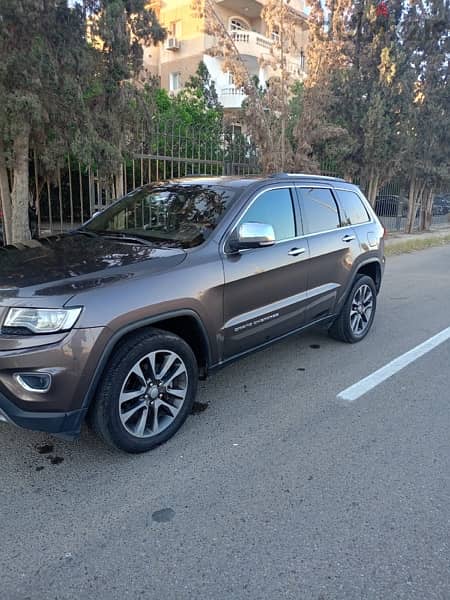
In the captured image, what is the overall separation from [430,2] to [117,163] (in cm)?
1219

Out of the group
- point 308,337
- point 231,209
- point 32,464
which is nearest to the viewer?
point 32,464

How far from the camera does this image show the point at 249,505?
8.93ft

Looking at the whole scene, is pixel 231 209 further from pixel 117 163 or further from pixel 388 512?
pixel 117 163

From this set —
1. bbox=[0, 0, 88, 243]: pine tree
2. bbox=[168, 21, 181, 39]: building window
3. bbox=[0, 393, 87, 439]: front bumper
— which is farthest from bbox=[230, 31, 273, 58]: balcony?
bbox=[0, 393, 87, 439]: front bumper

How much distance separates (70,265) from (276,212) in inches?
74.2

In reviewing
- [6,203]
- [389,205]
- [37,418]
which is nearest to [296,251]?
[37,418]

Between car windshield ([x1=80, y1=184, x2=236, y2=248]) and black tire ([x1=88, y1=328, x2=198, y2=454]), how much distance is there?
767 millimetres

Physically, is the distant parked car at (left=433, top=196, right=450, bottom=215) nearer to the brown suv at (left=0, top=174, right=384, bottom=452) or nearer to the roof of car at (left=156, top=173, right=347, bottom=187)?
the brown suv at (left=0, top=174, right=384, bottom=452)

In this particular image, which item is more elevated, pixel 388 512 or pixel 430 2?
pixel 430 2

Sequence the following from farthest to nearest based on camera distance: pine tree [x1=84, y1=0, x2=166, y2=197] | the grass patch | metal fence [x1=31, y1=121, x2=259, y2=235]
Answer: the grass patch, metal fence [x1=31, y1=121, x2=259, y2=235], pine tree [x1=84, y1=0, x2=166, y2=197]

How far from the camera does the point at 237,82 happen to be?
10.6 meters

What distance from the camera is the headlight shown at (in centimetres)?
269

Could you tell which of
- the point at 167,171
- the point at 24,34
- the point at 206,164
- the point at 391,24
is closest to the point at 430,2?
the point at 391,24

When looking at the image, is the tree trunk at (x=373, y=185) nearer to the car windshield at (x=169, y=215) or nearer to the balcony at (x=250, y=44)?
the balcony at (x=250, y=44)
